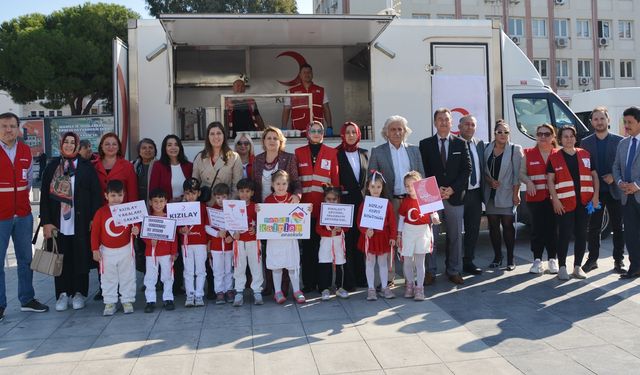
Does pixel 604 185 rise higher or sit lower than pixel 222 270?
higher

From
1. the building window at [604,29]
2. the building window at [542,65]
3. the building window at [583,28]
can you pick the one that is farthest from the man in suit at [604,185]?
the building window at [604,29]

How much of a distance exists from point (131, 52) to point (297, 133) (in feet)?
7.54

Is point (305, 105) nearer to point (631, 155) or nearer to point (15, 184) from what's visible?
point (15, 184)

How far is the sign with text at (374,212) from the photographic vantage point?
17.1 ft

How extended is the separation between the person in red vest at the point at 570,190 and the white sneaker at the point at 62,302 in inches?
198

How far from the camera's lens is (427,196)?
204 inches

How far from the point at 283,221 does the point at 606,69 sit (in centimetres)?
4052

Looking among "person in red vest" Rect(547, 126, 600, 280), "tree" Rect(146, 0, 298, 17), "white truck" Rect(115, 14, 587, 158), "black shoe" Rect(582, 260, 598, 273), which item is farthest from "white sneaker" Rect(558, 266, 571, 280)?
"tree" Rect(146, 0, 298, 17)

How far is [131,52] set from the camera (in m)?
6.63

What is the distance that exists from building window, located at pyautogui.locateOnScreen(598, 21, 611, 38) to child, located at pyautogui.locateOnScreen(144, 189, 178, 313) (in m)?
41.0

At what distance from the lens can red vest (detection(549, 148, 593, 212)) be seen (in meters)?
5.78

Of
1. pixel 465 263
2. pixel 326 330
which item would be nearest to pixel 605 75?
pixel 465 263

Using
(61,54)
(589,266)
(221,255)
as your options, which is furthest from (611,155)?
(61,54)

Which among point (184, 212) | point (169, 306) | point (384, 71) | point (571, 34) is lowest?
point (169, 306)
